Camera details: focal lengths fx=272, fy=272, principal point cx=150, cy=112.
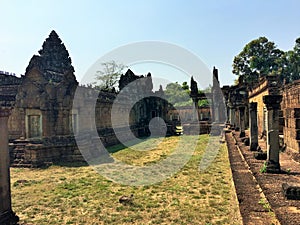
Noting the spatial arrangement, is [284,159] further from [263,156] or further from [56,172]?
[56,172]

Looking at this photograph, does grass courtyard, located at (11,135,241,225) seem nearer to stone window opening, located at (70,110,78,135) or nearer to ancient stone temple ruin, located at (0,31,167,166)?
ancient stone temple ruin, located at (0,31,167,166)

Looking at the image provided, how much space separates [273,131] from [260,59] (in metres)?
40.4

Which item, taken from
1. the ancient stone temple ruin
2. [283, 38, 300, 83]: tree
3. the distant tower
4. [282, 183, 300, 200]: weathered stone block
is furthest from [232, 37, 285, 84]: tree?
[282, 183, 300, 200]: weathered stone block

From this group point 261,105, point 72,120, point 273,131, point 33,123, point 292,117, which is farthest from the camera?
point 261,105

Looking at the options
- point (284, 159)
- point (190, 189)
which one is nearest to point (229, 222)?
point (190, 189)

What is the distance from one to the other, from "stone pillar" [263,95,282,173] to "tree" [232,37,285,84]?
124 ft

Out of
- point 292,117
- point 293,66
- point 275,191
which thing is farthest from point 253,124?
point 293,66

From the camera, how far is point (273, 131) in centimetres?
637

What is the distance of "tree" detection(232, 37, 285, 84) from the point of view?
42.6 m

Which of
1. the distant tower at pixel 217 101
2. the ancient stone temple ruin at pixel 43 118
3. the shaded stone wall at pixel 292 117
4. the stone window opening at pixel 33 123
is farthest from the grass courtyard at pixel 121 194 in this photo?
the distant tower at pixel 217 101

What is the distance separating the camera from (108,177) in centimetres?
1005

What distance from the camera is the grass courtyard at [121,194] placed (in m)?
5.89

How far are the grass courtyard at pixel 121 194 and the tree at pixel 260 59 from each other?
3661cm

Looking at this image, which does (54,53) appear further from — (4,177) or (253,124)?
(4,177)
